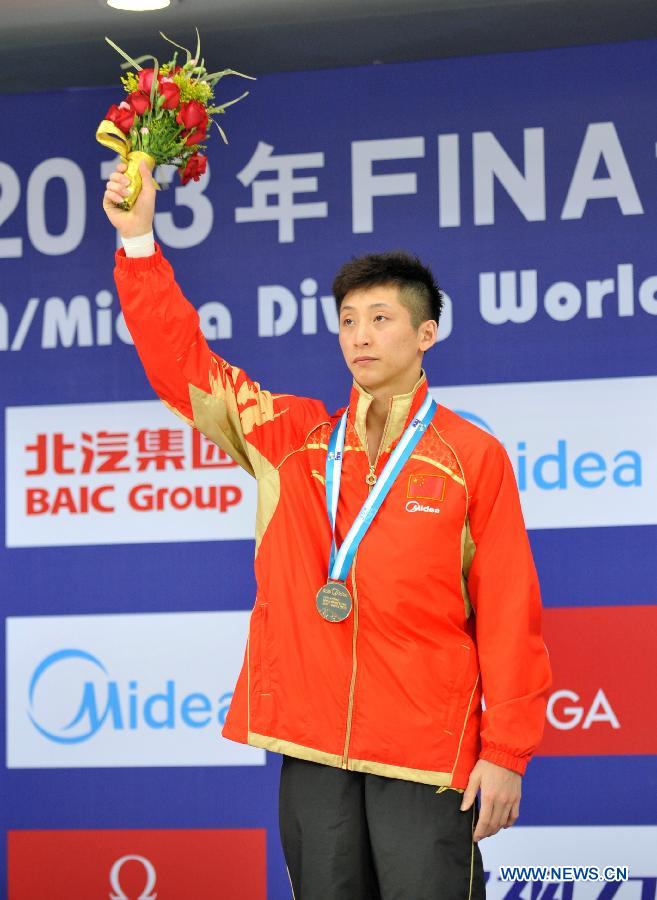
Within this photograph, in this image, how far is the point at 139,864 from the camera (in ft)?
12.2

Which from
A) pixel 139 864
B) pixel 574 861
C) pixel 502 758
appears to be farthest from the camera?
pixel 139 864

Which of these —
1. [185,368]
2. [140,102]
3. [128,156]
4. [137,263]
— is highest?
[140,102]

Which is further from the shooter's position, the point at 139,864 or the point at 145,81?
the point at 139,864

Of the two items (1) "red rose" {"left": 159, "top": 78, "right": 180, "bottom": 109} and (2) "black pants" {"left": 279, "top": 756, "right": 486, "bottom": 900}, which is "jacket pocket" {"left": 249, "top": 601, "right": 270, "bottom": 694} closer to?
(2) "black pants" {"left": 279, "top": 756, "right": 486, "bottom": 900}

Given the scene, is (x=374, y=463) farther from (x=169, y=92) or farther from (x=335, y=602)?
(x=169, y=92)

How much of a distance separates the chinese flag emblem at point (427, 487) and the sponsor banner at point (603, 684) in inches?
54.3

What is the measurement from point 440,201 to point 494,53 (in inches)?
20.7

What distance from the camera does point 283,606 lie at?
7.77 ft

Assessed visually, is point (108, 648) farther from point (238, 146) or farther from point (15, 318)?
point (238, 146)

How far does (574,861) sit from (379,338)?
1.87 meters

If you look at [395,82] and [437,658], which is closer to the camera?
[437,658]

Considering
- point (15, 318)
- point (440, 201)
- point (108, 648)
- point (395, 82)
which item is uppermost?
point (395, 82)

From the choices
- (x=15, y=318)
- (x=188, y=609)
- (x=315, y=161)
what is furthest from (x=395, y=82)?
(x=188, y=609)

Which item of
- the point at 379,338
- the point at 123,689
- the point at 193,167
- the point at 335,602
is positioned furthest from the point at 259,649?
the point at 123,689
